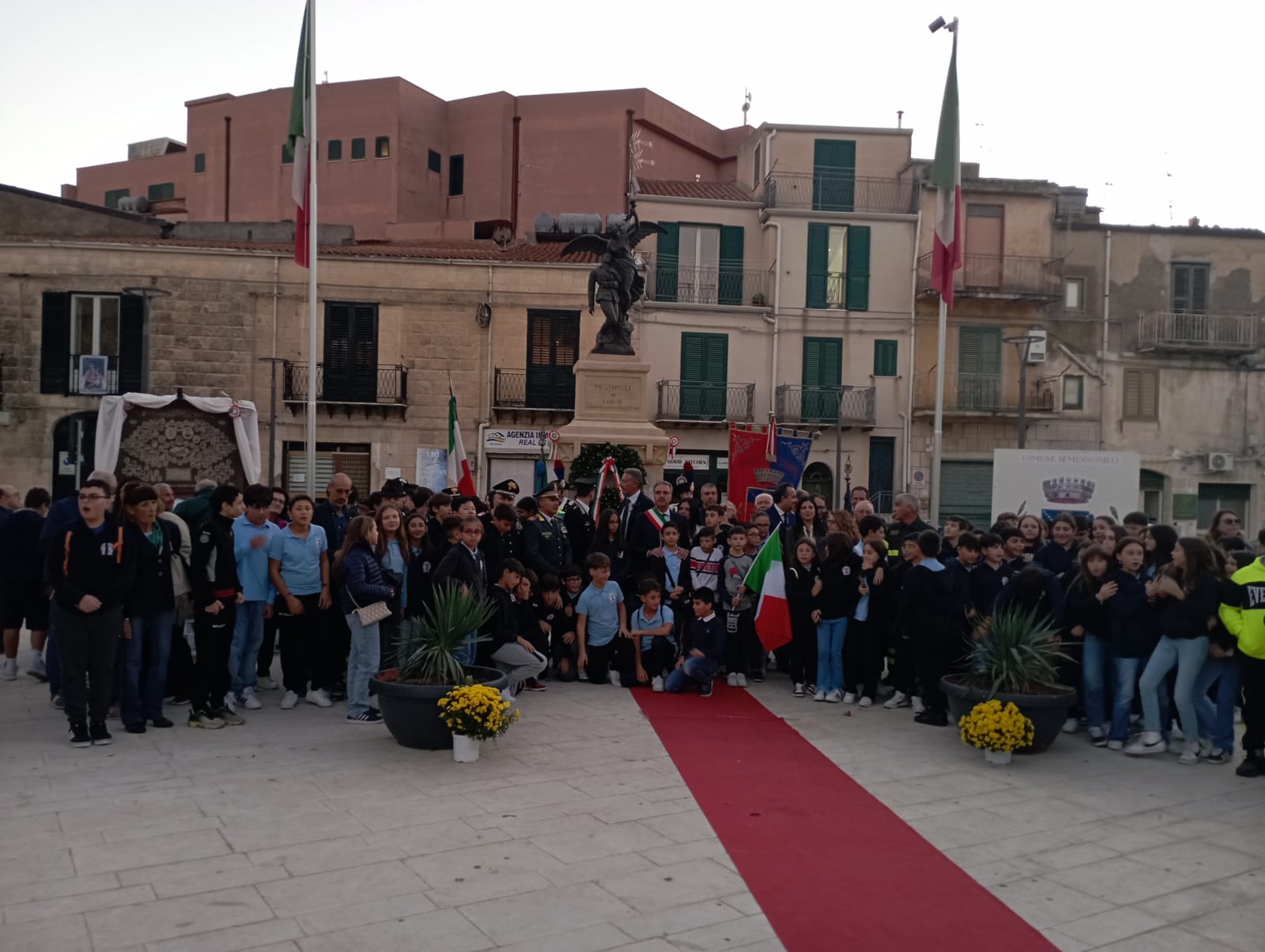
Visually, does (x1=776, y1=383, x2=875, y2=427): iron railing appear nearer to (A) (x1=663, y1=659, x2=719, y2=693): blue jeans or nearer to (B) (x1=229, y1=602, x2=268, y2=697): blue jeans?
(A) (x1=663, y1=659, x2=719, y2=693): blue jeans

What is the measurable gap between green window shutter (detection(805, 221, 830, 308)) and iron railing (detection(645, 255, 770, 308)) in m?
1.26

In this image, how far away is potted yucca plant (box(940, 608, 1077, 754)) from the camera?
751 centimetres

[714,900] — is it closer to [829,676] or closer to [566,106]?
[829,676]

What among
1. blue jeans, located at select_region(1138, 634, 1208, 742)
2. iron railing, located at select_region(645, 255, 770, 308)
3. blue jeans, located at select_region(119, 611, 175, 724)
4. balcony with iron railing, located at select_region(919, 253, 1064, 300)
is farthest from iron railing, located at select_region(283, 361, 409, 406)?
blue jeans, located at select_region(1138, 634, 1208, 742)

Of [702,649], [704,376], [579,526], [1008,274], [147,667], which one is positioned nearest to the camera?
[147,667]

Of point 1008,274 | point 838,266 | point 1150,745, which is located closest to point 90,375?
point 838,266

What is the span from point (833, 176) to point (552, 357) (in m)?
10.6

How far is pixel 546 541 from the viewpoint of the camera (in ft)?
33.6

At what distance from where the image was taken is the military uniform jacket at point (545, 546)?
1009 centimetres

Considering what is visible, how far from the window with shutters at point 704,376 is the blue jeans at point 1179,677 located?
75.3 feet

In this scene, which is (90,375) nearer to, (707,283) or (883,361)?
(707,283)

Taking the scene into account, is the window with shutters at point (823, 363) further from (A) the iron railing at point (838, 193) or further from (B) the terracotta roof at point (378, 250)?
(B) the terracotta roof at point (378, 250)

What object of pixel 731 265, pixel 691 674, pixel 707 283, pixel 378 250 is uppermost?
pixel 731 265

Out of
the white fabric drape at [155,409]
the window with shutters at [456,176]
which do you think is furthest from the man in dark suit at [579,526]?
the window with shutters at [456,176]
